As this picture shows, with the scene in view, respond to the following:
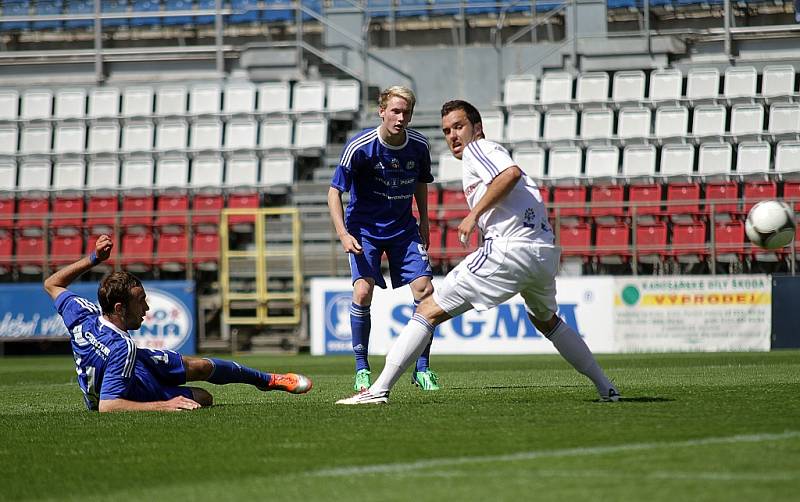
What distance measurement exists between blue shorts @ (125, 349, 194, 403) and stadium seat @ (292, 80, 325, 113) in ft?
50.4

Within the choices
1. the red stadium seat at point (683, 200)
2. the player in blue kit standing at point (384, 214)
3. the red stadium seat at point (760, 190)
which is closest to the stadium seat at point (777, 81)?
the red stadium seat at point (760, 190)

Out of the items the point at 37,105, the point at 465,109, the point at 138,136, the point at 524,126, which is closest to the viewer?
the point at 465,109

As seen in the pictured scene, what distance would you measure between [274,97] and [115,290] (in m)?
15.9

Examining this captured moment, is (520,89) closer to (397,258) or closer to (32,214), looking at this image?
(32,214)

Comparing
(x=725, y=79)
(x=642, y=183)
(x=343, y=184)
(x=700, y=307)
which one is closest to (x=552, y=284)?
(x=343, y=184)

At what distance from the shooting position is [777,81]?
2053 cm

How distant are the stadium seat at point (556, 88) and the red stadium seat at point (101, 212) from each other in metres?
7.75

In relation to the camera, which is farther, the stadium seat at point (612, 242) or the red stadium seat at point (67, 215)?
the red stadium seat at point (67, 215)

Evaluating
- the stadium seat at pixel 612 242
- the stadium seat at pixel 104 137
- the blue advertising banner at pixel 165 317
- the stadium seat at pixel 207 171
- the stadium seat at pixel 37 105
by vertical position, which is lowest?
the blue advertising banner at pixel 165 317

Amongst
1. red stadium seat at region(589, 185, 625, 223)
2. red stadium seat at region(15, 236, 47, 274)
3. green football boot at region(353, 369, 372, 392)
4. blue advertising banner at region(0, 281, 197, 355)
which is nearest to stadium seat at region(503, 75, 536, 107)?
red stadium seat at region(589, 185, 625, 223)

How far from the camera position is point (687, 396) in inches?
297

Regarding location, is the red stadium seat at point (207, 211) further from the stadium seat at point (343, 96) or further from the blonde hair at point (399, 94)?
the blonde hair at point (399, 94)

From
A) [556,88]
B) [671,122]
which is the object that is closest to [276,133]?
[556,88]

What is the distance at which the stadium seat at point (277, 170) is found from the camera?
21.4 meters
